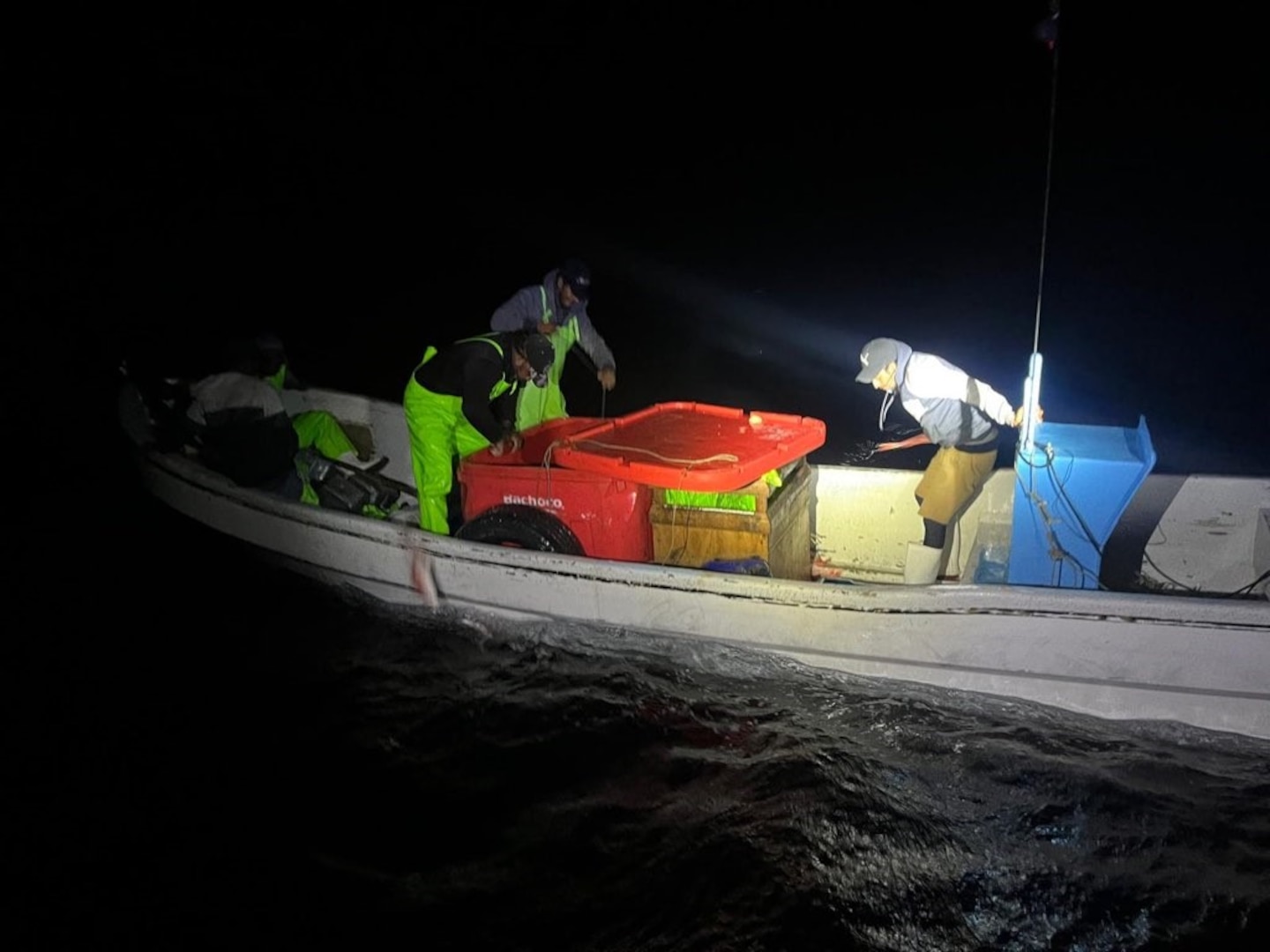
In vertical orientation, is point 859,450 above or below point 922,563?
below

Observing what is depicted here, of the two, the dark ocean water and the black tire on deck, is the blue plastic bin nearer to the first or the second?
the dark ocean water

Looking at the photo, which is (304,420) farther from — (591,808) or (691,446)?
(591,808)

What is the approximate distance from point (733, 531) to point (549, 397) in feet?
6.32

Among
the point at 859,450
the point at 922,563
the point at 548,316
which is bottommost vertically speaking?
the point at 859,450

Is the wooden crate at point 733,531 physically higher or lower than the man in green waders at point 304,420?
lower

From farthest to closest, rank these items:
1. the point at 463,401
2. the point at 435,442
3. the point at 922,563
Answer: the point at 435,442 → the point at 463,401 → the point at 922,563

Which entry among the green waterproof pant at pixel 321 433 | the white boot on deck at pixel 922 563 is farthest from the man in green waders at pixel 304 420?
the white boot on deck at pixel 922 563

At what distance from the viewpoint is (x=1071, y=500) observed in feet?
15.2

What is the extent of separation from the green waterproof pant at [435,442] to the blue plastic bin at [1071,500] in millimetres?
3163

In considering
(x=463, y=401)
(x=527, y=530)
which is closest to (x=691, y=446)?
(x=527, y=530)

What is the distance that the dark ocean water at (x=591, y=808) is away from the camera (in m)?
3.60

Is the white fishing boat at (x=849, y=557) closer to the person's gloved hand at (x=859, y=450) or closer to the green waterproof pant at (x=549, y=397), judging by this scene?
the green waterproof pant at (x=549, y=397)

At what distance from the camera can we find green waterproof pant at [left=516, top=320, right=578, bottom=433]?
595 cm

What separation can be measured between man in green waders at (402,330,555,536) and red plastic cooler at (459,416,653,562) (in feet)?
0.53
